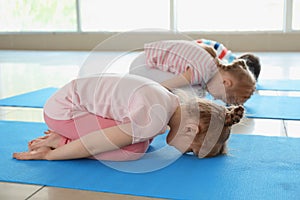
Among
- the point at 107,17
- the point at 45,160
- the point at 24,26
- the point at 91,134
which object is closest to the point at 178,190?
the point at 91,134

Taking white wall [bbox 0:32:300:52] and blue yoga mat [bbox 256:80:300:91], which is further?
white wall [bbox 0:32:300:52]

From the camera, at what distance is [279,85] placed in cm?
318

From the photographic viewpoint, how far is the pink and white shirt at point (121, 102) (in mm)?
1446

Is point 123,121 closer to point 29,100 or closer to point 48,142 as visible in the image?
point 48,142

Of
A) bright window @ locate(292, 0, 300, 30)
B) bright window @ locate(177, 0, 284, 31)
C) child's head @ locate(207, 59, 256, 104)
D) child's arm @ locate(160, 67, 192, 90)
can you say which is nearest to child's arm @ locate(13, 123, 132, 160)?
child's arm @ locate(160, 67, 192, 90)

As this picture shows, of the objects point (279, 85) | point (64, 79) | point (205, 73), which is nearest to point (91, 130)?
point (205, 73)

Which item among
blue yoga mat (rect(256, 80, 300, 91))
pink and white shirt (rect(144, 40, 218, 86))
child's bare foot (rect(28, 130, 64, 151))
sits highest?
pink and white shirt (rect(144, 40, 218, 86))

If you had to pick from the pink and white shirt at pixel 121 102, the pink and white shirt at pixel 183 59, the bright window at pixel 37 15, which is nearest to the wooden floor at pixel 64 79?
the pink and white shirt at pixel 121 102

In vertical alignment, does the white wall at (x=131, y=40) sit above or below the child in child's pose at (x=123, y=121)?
below

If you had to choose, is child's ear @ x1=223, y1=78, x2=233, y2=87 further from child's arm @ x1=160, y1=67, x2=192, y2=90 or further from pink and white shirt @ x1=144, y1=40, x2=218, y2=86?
child's arm @ x1=160, y1=67, x2=192, y2=90

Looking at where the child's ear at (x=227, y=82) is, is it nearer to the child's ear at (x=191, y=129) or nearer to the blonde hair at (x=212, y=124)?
the blonde hair at (x=212, y=124)

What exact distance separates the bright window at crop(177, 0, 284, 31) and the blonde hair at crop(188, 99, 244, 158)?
5.00m

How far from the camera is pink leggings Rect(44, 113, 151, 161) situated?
156 centimetres

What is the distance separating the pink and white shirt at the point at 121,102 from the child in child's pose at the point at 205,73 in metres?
0.56
